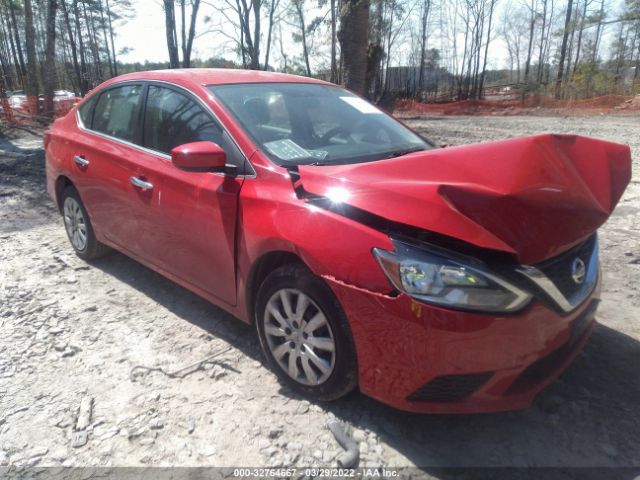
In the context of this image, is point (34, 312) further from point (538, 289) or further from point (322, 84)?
point (538, 289)

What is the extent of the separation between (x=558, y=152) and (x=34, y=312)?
3611 millimetres

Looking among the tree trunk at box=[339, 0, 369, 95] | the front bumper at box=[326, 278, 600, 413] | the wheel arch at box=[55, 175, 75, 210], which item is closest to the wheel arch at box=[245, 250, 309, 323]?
the front bumper at box=[326, 278, 600, 413]

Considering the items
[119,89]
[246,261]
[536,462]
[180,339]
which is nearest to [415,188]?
[246,261]

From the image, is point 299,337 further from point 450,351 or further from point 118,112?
point 118,112

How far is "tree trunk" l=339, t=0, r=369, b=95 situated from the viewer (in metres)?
9.91

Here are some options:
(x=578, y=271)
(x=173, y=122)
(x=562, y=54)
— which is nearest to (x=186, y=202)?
(x=173, y=122)

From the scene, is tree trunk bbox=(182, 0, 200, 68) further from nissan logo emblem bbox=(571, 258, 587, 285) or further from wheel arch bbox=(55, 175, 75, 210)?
nissan logo emblem bbox=(571, 258, 587, 285)

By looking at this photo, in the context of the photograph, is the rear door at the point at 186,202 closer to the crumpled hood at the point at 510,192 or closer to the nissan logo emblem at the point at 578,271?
the crumpled hood at the point at 510,192

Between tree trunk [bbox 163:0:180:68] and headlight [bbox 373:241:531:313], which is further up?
tree trunk [bbox 163:0:180:68]

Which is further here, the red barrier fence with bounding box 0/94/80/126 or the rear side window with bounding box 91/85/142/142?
the red barrier fence with bounding box 0/94/80/126

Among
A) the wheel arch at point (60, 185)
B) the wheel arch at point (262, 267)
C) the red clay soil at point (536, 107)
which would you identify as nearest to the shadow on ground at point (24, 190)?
the wheel arch at point (60, 185)

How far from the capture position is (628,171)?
7.73 feet

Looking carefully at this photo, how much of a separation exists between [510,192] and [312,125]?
1623 millimetres

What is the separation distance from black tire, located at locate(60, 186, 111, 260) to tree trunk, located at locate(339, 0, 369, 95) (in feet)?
23.7
